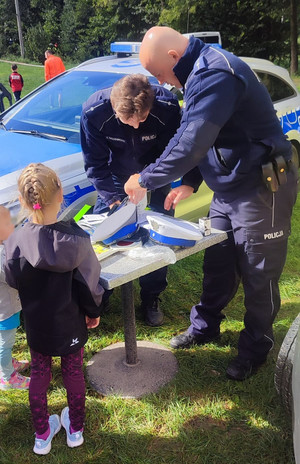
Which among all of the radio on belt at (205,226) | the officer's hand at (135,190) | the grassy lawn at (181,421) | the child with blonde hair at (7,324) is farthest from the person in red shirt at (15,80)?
the radio on belt at (205,226)

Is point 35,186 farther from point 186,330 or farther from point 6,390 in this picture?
point 186,330

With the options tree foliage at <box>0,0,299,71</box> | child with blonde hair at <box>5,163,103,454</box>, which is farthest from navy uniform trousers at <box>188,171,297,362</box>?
tree foliage at <box>0,0,299,71</box>

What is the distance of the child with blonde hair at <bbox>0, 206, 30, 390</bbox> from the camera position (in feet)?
7.17

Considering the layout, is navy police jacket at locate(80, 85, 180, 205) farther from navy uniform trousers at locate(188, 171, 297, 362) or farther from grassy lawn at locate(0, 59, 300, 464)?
grassy lawn at locate(0, 59, 300, 464)

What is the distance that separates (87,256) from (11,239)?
1.09ft

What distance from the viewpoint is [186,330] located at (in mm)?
3256

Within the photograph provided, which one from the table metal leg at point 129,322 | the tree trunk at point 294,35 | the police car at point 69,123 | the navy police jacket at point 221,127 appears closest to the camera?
the navy police jacket at point 221,127

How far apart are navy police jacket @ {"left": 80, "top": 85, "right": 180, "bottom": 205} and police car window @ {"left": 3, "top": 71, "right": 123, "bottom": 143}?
0.83m

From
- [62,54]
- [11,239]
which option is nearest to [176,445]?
[11,239]

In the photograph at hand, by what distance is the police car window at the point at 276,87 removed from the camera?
4.84 metres

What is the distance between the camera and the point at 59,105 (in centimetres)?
408

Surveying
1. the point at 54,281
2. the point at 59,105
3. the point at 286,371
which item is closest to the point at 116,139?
the point at 54,281

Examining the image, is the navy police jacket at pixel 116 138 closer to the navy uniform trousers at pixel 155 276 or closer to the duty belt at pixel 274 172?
the navy uniform trousers at pixel 155 276

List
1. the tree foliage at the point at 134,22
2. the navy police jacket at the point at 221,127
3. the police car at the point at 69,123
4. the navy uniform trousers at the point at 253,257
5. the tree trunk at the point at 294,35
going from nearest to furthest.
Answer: the navy police jacket at the point at 221,127
the navy uniform trousers at the point at 253,257
the police car at the point at 69,123
the tree trunk at the point at 294,35
the tree foliage at the point at 134,22
